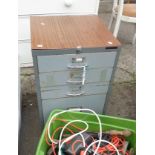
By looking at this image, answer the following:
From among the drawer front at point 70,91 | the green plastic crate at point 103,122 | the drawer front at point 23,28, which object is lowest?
the green plastic crate at point 103,122

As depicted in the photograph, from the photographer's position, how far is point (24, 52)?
5.69 ft

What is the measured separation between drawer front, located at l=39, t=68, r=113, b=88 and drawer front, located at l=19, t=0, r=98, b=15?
611mm

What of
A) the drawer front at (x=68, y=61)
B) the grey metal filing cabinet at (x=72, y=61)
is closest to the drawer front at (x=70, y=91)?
the grey metal filing cabinet at (x=72, y=61)

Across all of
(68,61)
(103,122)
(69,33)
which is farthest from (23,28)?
(103,122)

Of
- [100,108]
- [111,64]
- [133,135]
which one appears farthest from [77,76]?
[133,135]

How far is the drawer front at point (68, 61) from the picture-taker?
1.00m

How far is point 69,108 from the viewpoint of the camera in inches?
48.7

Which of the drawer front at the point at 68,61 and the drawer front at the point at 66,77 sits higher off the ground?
the drawer front at the point at 68,61

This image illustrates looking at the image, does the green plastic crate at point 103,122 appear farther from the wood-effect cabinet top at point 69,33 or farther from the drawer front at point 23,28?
the drawer front at point 23,28

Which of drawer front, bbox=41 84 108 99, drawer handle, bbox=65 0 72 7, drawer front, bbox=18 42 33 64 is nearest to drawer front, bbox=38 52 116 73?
drawer front, bbox=41 84 108 99

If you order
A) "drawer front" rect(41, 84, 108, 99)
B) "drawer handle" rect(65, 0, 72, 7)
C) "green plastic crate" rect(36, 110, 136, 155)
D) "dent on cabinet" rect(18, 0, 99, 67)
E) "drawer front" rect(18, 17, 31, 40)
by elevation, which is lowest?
"green plastic crate" rect(36, 110, 136, 155)

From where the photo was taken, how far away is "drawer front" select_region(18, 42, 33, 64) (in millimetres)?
1697

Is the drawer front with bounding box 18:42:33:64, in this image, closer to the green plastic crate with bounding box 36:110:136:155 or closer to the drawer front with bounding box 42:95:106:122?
the drawer front with bounding box 42:95:106:122
